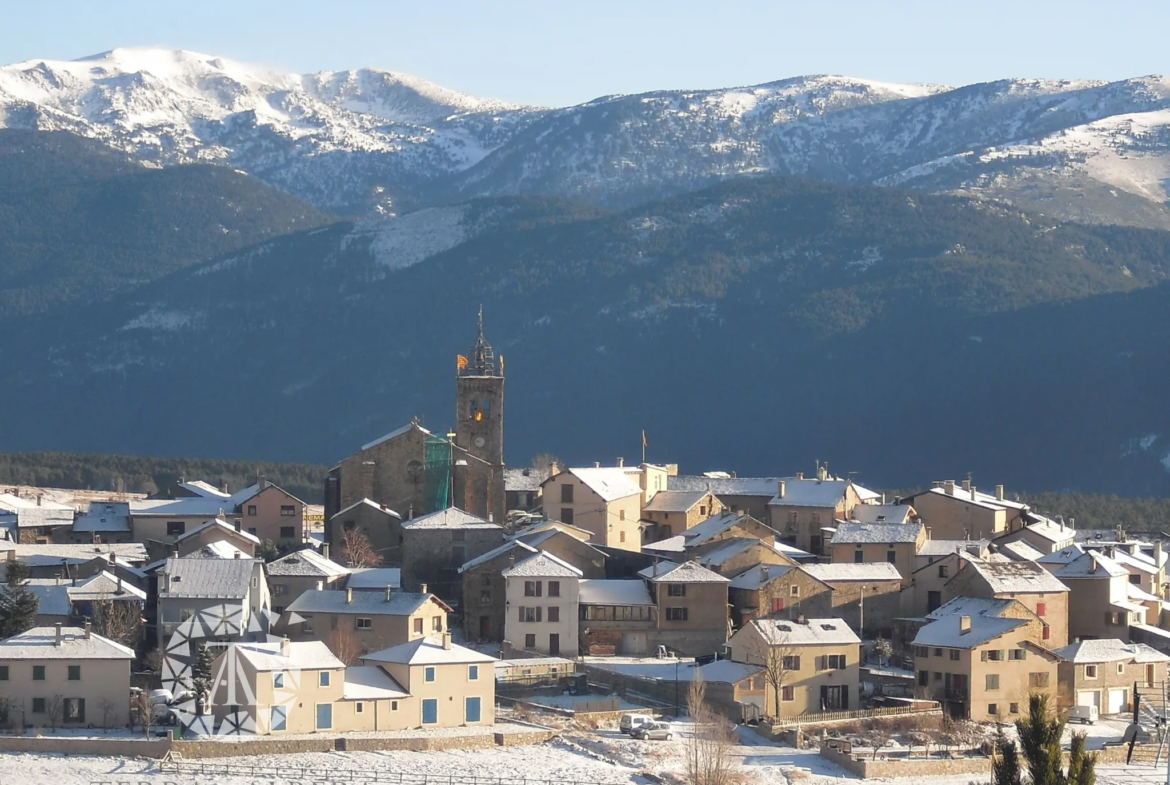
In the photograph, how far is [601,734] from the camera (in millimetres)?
77312

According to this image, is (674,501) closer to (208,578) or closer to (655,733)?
(208,578)

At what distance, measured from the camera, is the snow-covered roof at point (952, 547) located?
97625 millimetres

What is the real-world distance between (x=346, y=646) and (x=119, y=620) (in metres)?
8.54

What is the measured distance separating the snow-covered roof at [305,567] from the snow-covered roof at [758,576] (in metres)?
15.4

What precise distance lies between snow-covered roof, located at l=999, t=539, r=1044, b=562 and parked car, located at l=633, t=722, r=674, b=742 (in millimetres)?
25268

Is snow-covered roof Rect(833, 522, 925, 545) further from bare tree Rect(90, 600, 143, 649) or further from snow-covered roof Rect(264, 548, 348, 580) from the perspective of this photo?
bare tree Rect(90, 600, 143, 649)

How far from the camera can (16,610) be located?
8175 centimetres

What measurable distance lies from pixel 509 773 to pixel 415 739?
4.18m

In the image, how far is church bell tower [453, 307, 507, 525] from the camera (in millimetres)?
108875

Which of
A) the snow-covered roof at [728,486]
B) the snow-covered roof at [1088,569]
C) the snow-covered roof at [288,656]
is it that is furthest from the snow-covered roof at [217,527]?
the snow-covered roof at [1088,569]

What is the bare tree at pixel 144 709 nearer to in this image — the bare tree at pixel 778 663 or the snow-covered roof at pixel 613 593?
the snow-covered roof at pixel 613 593

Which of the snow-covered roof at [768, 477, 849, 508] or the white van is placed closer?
the white van

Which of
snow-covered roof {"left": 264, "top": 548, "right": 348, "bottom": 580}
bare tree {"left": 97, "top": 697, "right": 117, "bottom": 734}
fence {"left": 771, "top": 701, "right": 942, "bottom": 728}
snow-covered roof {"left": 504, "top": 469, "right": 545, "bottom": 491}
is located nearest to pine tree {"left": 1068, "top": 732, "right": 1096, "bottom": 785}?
fence {"left": 771, "top": 701, "right": 942, "bottom": 728}

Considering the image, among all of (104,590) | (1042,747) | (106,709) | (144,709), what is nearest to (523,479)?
(104,590)
